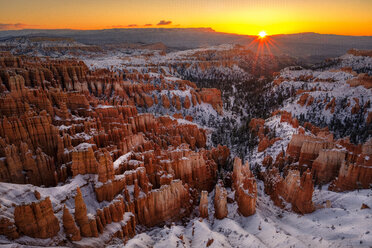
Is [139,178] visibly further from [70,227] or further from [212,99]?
[212,99]

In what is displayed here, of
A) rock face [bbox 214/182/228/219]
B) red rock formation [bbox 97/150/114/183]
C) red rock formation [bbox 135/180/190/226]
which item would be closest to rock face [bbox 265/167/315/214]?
rock face [bbox 214/182/228/219]

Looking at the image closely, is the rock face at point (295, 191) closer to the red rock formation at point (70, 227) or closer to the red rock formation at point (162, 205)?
the red rock formation at point (162, 205)

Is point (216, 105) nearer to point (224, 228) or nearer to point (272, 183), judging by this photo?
point (272, 183)

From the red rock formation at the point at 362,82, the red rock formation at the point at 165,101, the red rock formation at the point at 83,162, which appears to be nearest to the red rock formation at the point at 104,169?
the red rock formation at the point at 83,162

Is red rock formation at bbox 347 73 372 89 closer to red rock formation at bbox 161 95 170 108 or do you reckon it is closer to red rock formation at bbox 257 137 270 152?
red rock formation at bbox 257 137 270 152

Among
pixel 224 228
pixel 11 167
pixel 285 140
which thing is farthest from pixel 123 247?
pixel 285 140
